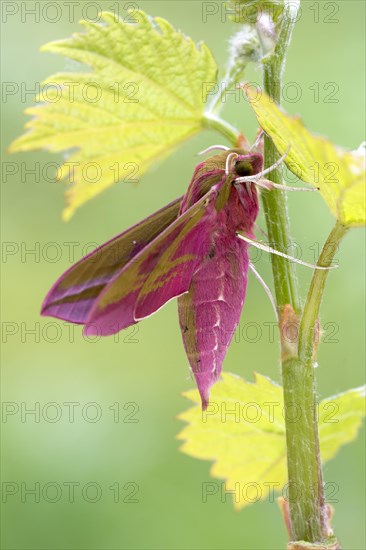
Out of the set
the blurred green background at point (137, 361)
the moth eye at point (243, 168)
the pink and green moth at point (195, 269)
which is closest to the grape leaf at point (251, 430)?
the pink and green moth at point (195, 269)

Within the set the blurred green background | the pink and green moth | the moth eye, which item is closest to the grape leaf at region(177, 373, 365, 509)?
the pink and green moth

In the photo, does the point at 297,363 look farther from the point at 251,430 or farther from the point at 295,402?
the point at 251,430

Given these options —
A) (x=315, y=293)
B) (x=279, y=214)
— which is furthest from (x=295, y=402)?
(x=279, y=214)

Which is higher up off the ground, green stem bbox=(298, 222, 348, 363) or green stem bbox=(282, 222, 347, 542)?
green stem bbox=(298, 222, 348, 363)

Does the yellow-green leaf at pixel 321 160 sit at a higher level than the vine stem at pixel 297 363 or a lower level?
higher

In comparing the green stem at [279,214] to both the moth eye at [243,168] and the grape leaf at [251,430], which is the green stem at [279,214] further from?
the grape leaf at [251,430]

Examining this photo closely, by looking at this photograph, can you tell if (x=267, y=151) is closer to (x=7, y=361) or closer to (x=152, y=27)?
(x=152, y=27)

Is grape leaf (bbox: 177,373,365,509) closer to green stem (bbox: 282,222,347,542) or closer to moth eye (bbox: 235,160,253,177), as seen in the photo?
green stem (bbox: 282,222,347,542)
